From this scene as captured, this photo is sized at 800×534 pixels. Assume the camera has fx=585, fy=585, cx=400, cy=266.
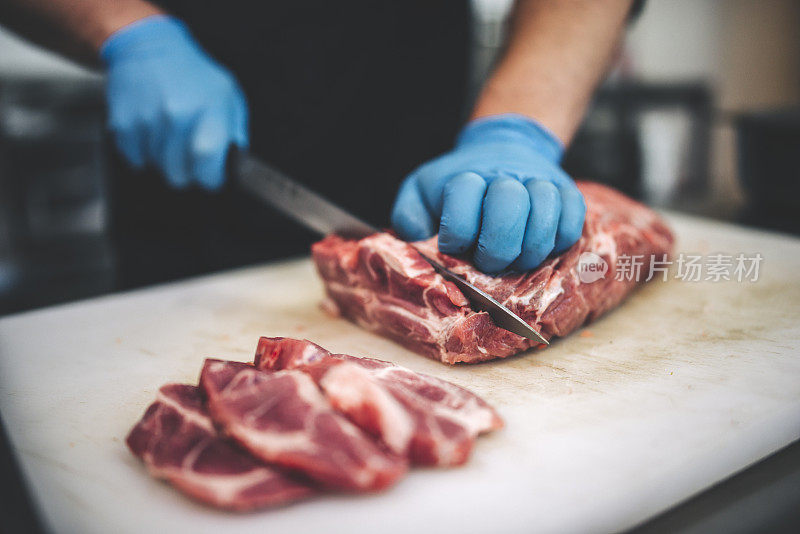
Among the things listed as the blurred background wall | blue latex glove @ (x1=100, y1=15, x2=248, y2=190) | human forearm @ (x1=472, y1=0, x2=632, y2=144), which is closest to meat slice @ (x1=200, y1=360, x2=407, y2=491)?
blue latex glove @ (x1=100, y1=15, x2=248, y2=190)

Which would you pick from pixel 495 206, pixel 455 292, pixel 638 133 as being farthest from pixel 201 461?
pixel 638 133

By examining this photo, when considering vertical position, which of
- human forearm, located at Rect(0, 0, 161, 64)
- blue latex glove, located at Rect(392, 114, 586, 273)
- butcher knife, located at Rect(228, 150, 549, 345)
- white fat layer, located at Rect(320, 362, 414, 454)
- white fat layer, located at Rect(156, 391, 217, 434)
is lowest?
white fat layer, located at Rect(156, 391, 217, 434)

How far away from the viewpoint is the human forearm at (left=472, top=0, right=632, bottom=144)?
121 inches

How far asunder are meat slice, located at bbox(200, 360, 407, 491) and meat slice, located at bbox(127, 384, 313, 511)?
42mm

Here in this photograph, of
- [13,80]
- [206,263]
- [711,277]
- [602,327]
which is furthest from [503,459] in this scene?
[13,80]

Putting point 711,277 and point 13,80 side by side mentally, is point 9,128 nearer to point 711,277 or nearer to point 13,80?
point 13,80

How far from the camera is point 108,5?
9.51ft

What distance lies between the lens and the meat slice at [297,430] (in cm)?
143

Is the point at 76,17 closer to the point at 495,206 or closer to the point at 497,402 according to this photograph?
the point at 495,206

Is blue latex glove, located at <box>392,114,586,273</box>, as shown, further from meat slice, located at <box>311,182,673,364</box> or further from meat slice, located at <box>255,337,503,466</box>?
meat slice, located at <box>255,337,503,466</box>

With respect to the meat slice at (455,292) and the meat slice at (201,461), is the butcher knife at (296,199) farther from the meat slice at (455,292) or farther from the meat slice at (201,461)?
the meat slice at (201,461)

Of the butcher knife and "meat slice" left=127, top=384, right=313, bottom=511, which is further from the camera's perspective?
the butcher knife

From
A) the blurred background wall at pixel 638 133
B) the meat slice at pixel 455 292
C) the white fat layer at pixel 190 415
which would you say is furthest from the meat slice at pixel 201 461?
the blurred background wall at pixel 638 133

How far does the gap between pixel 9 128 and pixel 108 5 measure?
3.07m
